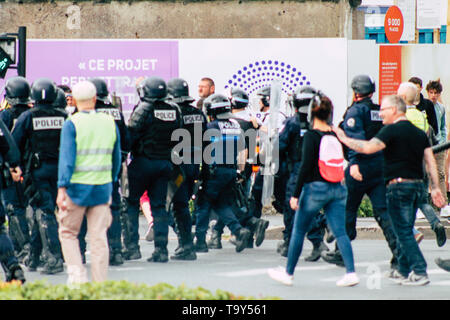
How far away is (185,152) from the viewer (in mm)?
12680

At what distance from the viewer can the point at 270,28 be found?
19312 mm

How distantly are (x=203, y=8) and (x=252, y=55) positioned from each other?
2.15 meters

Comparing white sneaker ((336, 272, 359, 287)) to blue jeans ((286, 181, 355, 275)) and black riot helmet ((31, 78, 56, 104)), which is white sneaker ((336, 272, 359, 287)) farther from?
black riot helmet ((31, 78, 56, 104))

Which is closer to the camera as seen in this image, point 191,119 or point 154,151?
point 154,151

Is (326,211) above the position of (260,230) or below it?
above

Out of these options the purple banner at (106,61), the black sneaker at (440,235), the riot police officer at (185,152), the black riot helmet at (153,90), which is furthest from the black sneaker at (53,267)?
the purple banner at (106,61)

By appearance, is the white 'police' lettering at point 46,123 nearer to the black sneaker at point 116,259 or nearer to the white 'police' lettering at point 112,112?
the white 'police' lettering at point 112,112

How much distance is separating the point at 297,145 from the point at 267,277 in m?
1.79

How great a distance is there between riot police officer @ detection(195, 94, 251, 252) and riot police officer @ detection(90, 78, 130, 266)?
118cm

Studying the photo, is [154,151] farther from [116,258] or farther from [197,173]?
[116,258]

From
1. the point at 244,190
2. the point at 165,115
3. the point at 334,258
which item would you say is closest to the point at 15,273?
the point at 165,115

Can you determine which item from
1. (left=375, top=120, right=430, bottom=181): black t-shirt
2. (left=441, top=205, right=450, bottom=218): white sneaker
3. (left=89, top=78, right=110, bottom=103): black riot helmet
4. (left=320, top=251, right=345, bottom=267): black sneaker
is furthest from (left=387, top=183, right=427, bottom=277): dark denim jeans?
(left=441, top=205, right=450, bottom=218): white sneaker

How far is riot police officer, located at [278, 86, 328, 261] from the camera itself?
479 inches

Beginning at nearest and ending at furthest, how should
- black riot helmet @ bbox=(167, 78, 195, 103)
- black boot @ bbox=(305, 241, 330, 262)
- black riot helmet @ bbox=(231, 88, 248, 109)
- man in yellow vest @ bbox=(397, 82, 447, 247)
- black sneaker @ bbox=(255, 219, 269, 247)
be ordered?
man in yellow vest @ bbox=(397, 82, 447, 247)
black boot @ bbox=(305, 241, 330, 262)
black riot helmet @ bbox=(167, 78, 195, 103)
black sneaker @ bbox=(255, 219, 269, 247)
black riot helmet @ bbox=(231, 88, 248, 109)
